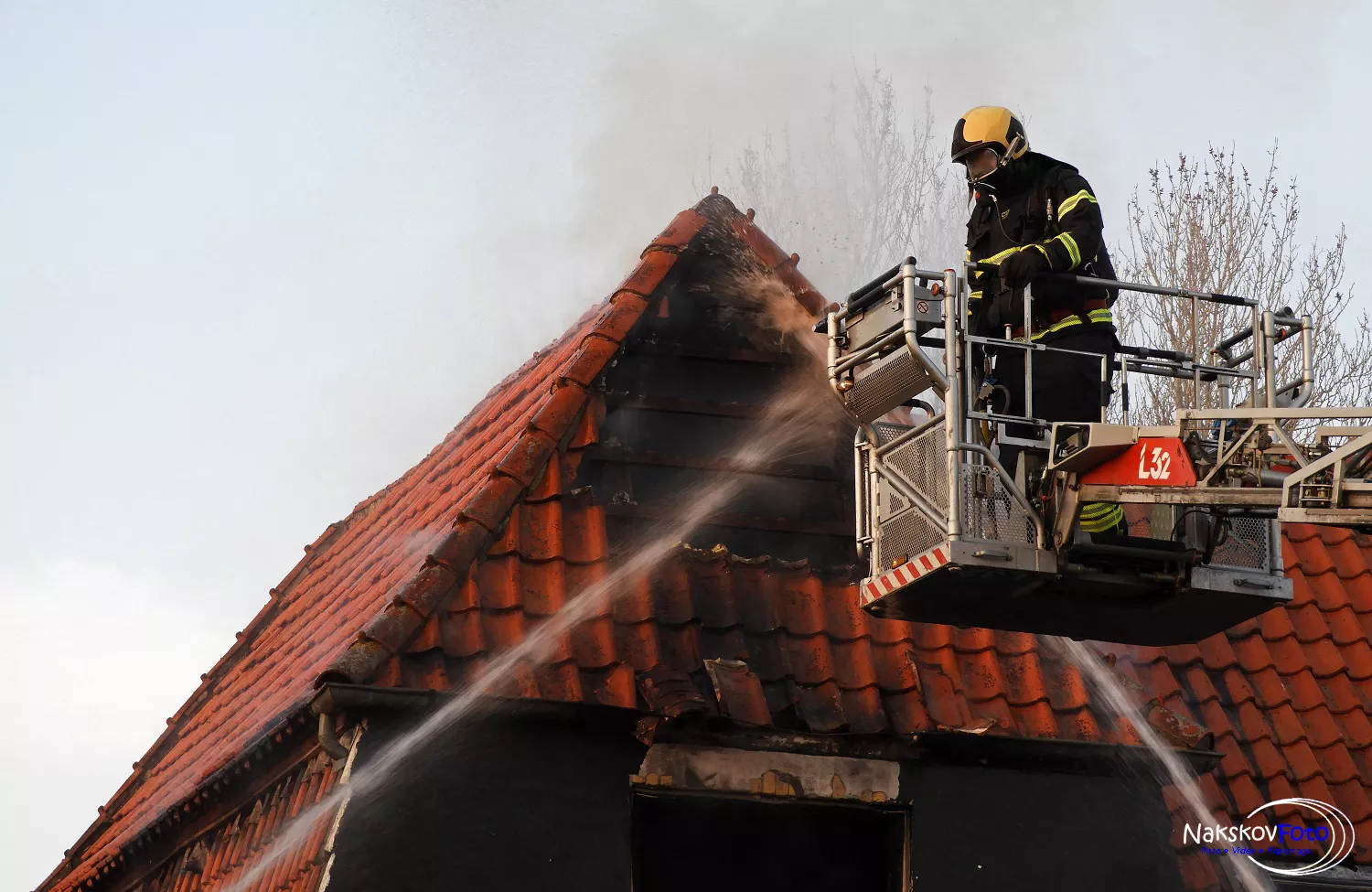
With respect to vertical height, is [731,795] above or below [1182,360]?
below

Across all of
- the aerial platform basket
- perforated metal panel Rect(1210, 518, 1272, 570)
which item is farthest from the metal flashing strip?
perforated metal panel Rect(1210, 518, 1272, 570)

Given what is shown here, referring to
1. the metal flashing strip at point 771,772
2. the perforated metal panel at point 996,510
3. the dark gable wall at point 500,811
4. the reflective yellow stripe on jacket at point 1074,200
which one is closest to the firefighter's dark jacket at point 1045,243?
the reflective yellow stripe on jacket at point 1074,200

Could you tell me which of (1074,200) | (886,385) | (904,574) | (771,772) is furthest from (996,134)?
(771,772)

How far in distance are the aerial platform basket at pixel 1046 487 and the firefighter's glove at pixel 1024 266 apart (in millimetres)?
112

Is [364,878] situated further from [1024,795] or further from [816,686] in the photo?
[1024,795]

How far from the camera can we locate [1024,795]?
314 inches

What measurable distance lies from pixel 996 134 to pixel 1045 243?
601 mm

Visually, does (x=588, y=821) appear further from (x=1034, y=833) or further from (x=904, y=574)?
(x=1034, y=833)

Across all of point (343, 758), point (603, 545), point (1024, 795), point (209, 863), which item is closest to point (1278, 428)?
point (1024, 795)

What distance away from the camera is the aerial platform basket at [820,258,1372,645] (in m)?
6.55

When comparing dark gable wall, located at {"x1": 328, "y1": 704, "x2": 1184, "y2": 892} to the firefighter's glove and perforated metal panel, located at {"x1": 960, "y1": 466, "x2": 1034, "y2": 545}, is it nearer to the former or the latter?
perforated metal panel, located at {"x1": 960, "y1": 466, "x2": 1034, "y2": 545}

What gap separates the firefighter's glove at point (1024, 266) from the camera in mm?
7062

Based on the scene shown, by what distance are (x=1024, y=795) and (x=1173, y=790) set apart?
2.88ft

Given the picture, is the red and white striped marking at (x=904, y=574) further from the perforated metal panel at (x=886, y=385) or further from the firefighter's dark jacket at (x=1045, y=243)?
the firefighter's dark jacket at (x=1045, y=243)
